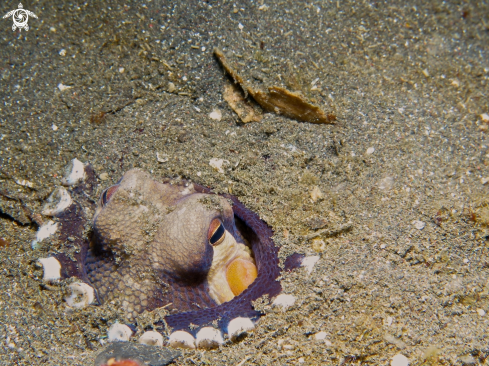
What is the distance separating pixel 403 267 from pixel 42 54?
4.07 m

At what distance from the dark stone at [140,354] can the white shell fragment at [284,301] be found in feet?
2.43

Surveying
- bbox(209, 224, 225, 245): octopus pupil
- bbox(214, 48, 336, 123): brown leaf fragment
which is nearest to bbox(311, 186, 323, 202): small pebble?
bbox(214, 48, 336, 123): brown leaf fragment

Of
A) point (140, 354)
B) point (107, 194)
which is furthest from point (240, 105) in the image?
point (140, 354)

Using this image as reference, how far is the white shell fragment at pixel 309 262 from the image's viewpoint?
241 centimetres

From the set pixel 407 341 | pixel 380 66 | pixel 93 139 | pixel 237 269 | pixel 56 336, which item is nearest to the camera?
pixel 407 341

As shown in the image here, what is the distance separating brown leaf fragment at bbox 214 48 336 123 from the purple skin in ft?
3.25

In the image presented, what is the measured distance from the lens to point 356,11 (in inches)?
142

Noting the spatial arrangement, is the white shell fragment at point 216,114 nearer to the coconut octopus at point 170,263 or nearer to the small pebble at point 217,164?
the small pebble at point 217,164

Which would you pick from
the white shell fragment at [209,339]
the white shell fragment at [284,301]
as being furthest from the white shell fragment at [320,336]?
the white shell fragment at [209,339]

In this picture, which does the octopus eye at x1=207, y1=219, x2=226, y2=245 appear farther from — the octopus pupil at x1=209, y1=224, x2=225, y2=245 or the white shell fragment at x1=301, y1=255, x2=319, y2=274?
the white shell fragment at x1=301, y1=255, x2=319, y2=274

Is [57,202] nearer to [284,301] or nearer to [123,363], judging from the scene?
[123,363]

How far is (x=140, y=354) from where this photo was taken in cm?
A: 193

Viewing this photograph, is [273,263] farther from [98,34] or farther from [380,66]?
[98,34]

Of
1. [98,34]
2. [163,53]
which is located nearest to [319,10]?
[163,53]
